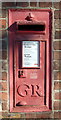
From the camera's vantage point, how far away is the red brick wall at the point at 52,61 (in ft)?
6.57

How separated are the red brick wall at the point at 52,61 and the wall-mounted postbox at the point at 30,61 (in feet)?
0.19

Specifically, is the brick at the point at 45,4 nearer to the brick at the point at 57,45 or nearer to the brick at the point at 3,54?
the brick at the point at 57,45

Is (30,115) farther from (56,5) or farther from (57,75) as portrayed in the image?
(56,5)

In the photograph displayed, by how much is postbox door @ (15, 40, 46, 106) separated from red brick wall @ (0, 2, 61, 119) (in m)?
0.14

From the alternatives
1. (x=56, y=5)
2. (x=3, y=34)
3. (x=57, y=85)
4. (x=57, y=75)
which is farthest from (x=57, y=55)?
(x=3, y=34)

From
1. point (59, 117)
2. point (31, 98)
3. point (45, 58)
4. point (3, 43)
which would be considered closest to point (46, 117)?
point (59, 117)

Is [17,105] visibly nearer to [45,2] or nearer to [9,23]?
[9,23]

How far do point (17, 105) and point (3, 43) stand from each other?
822 mm

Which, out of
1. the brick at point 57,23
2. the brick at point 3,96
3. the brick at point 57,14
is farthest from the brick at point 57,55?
the brick at point 3,96

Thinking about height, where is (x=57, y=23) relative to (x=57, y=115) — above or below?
above

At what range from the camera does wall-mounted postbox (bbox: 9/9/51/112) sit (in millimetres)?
1975

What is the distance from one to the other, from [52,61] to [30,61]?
285mm

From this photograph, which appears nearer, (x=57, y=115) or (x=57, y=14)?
(x=57, y=14)

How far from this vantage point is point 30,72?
79.8 inches
